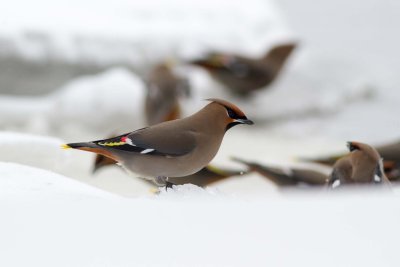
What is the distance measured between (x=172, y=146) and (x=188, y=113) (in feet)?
12.8

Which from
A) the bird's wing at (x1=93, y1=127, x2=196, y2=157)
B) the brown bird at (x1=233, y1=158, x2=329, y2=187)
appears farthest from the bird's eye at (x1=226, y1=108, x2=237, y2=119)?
the brown bird at (x1=233, y1=158, x2=329, y2=187)

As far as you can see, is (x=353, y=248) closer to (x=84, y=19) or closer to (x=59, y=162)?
(x=59, y=162)

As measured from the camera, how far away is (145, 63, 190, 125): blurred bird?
5184 mm

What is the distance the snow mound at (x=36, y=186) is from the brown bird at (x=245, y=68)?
4202 mm

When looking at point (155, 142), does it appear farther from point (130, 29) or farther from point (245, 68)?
point (130, 29)

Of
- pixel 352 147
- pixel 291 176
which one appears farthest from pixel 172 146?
pixel 291 176

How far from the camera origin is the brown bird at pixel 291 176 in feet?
11.8

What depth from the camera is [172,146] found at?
250 centimetres

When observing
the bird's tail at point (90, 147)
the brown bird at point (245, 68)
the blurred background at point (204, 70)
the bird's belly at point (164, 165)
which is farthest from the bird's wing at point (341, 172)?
the brown bird at point (245, 68)

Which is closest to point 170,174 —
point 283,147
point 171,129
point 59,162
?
point 171,129

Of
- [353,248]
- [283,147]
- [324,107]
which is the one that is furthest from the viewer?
[324,107]

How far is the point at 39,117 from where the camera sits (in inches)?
251

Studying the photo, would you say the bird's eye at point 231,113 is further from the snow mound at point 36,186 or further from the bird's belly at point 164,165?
the snow mound at point 36,186

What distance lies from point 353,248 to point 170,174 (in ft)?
3.15
